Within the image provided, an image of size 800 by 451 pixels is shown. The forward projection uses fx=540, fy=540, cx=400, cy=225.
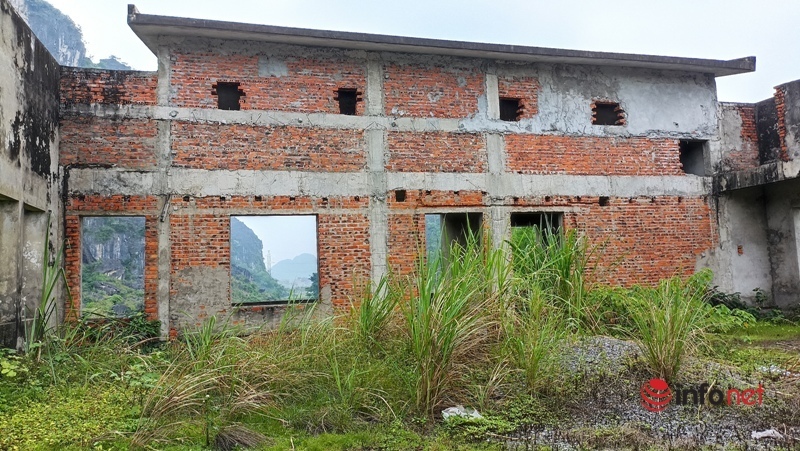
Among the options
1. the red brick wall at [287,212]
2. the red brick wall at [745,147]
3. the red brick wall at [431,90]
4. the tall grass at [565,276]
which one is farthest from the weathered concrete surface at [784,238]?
the red brick wall at [287,212]

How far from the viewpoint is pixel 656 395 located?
15.8 ft

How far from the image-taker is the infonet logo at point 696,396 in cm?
470

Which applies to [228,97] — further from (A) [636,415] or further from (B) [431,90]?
(A) [636,415]

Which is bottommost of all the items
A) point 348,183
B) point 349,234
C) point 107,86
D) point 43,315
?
point 43,315

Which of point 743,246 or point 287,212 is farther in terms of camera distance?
point 743,246

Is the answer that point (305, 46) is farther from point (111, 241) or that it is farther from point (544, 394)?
point (111, 241)

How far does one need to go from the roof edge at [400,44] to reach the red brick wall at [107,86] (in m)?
0.63

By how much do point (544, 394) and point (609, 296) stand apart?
2.90 metres

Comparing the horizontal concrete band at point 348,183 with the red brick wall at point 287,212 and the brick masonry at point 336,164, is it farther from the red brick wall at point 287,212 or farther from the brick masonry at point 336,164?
the red brick wall at point 287,212

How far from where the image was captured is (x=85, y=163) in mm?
7840

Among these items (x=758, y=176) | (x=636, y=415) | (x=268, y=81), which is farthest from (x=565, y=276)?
(x=268, y=81)

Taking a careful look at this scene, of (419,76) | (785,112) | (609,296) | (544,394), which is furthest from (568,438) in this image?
(785,112)

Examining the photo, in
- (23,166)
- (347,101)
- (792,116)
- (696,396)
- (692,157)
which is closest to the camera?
(696,396)

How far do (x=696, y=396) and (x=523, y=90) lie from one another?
6.23m
